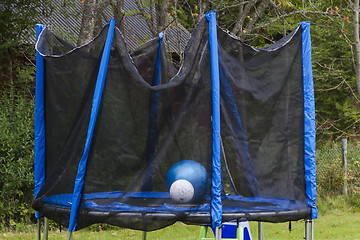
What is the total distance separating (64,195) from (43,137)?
0.62m

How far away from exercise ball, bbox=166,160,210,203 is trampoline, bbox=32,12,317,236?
0.11ft

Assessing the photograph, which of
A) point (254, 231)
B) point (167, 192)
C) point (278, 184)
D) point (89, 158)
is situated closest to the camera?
point (89, 158)

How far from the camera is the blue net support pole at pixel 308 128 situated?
9.93 feet

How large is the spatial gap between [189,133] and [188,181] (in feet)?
0.99

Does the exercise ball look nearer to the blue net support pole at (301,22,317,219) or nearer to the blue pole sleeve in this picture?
the blue net support pole at (301,22,317,219)

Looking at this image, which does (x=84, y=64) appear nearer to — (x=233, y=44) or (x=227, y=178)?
(x=233, y=44)

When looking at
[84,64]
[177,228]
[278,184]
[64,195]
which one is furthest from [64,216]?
[177,228]

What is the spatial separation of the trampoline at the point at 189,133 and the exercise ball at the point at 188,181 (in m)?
0.03

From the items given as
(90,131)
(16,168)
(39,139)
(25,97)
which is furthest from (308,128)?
(25,97)

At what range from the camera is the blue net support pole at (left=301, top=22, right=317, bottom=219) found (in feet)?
9.93

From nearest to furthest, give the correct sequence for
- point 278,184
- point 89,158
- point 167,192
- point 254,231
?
point 89,158, point 278,184, point 167,192, point 254,231

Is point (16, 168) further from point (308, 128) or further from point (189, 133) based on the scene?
point (308, 128)

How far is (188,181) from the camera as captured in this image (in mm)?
2898

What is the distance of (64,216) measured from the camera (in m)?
2.87
